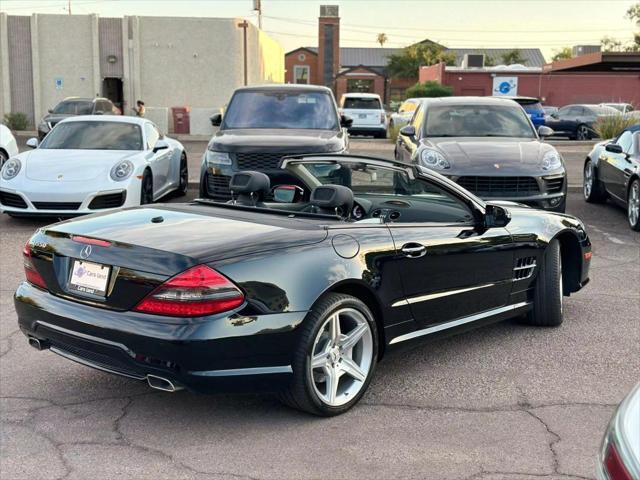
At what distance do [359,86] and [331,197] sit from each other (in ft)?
279

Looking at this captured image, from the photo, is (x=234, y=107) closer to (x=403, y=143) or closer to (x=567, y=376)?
(x=403, y=143)

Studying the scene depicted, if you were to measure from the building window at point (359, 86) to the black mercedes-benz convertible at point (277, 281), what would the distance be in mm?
81788

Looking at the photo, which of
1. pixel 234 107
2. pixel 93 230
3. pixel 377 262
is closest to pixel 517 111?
pixel 234 107

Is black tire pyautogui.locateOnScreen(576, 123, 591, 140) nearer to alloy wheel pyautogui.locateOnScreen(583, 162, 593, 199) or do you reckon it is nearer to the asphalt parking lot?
alloy wheel pyautogui.locateOnScreen(583, 162, 593, 199)

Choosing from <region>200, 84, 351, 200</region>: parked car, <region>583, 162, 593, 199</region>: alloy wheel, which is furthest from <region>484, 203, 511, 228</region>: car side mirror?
<region>583, 162, 593, 199</region>: alloy wheel

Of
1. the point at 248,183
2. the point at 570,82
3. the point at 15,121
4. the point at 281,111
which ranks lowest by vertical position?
the point at 15,121

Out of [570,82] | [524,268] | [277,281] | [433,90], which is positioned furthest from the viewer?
[433,90]

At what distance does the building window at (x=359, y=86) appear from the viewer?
86.3m

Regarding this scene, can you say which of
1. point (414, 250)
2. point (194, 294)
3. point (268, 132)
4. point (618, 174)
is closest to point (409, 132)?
point (268, 132)

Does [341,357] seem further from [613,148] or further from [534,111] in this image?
[534,111]

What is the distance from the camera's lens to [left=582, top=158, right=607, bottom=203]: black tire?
1194cm

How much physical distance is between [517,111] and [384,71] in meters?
85.1

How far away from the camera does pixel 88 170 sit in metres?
9.68

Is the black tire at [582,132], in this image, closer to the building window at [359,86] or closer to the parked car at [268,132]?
the parked car at [268,132]
